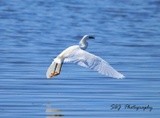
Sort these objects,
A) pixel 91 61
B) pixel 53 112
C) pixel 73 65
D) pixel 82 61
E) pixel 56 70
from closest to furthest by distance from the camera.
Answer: pixel 53 112 < pixel 91 61 < pixel 82 61 < pixel 56 70 < pixel 73 65

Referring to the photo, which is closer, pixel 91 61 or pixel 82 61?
pixel 91 61

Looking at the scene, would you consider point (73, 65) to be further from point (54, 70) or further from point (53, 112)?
point (53, 112)

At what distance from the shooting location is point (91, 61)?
14117mm

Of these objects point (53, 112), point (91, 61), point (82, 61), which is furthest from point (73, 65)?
point (53, 112)

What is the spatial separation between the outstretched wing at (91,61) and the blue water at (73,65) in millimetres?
574

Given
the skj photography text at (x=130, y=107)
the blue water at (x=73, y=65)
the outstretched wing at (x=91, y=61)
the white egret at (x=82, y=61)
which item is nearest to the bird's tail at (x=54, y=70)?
the white egret at (x=82, y=61)

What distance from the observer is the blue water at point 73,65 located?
14219 millimetres

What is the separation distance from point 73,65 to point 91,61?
168 inches

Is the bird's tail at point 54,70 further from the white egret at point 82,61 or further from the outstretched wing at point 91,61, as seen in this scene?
the outstretched wing at point 91,61

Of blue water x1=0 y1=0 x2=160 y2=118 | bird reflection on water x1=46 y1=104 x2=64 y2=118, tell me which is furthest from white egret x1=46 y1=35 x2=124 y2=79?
bird reflection on water x1=46 y1=104 x2=64 y2=118

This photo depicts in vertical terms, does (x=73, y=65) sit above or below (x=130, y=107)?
below

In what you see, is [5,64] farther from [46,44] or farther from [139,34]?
[139,34]

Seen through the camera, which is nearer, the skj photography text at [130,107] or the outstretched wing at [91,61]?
the outstretched wing at [91,61]

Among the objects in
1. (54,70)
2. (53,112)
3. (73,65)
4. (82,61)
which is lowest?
(73,65)
